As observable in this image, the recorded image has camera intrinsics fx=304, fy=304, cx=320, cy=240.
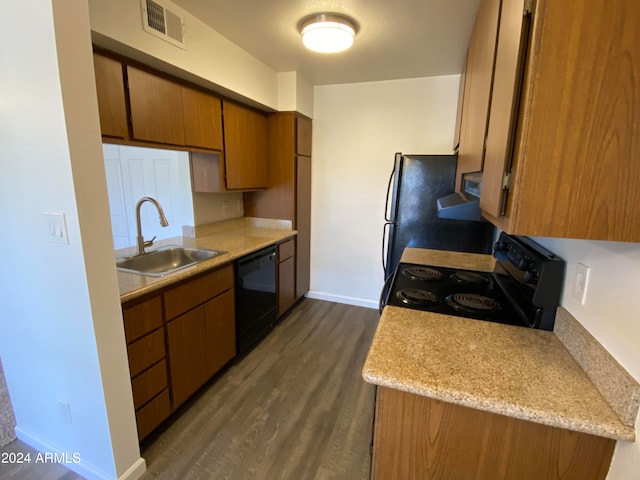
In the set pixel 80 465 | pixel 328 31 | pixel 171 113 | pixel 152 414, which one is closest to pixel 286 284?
pixel 152 414

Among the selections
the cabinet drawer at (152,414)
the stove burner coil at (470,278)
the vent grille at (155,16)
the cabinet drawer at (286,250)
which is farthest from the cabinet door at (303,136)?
the cabinet drawer at (152,414)

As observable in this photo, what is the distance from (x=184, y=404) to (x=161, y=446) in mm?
299

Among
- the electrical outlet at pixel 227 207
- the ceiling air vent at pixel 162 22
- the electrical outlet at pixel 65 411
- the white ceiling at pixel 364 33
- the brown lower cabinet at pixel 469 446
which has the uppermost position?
the white ceiling at pixel 364 33

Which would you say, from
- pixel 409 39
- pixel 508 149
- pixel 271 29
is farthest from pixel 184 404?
pixel 409 39

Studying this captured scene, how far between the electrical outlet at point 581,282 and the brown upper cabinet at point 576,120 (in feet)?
1.07

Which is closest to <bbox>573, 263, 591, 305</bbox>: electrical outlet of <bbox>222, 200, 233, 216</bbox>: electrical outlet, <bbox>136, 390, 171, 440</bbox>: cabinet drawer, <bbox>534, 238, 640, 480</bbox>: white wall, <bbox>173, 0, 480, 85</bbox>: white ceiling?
<bbox>534, 238, 640, 480</bbox>: white wall

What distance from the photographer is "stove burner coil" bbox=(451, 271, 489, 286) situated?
1626 mm

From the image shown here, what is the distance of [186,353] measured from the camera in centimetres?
183

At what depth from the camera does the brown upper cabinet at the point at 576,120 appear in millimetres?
608

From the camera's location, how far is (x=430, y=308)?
131 centimetres

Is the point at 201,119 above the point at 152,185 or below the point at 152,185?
above

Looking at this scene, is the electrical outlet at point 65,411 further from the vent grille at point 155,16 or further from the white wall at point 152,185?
the vent grille at point 155,16

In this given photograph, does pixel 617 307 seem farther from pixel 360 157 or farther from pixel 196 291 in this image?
pixel 360 157

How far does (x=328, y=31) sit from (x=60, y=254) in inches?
71.7
